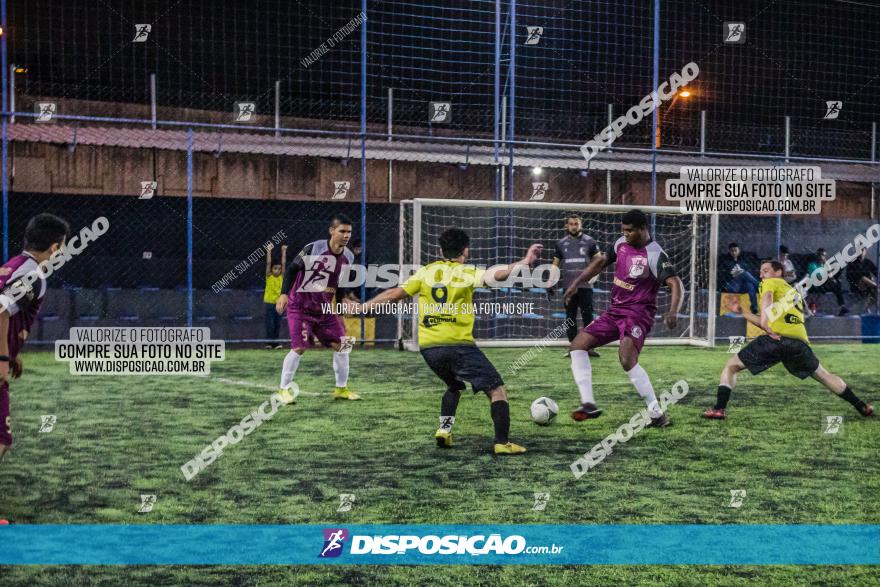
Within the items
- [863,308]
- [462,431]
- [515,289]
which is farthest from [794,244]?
[462,431]

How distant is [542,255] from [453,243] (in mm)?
12339

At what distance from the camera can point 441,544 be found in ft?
15.9

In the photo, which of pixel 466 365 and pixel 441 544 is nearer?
pixel 441 544

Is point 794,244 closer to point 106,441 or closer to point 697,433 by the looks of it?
point 697,433

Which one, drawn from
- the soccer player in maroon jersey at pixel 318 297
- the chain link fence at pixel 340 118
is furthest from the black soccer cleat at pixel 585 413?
the chain link fence at pixel 340 118

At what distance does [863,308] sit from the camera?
70.2 ft

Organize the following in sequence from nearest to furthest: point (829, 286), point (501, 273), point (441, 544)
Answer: point (441, 544) < point (501, 273) < point (829, 286)

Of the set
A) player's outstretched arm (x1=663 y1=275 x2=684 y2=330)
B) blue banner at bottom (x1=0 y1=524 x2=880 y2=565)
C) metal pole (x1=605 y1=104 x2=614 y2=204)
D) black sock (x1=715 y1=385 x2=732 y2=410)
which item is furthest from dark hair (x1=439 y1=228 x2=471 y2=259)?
metal pole (x1=605 y1=104 x2=614 y2=204)

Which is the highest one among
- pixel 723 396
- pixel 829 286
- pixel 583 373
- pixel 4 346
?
pixel 829 286

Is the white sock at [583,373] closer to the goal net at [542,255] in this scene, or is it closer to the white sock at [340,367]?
the white sock at [340,367]

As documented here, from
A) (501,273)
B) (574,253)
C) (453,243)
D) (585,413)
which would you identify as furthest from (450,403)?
(574,253)

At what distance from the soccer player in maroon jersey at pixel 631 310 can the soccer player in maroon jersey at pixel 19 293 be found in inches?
190

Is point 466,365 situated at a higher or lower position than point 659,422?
higher

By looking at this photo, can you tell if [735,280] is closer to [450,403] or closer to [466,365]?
[450,403]
